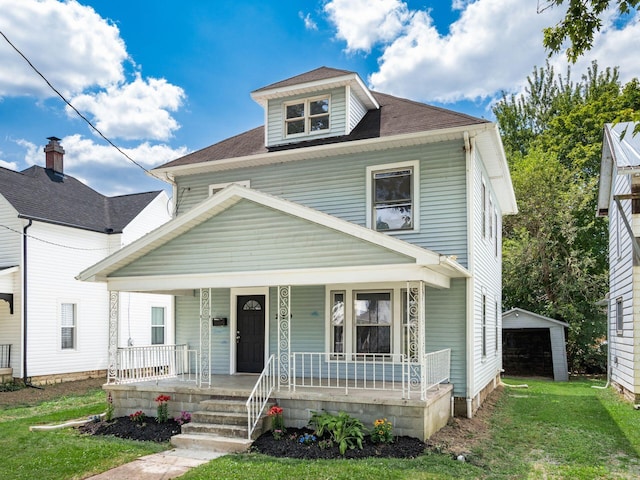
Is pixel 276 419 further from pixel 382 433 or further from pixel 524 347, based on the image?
pixel 524 347

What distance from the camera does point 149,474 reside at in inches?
287

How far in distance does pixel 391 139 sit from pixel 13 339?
13.0 meters

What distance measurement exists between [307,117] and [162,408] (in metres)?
7.42

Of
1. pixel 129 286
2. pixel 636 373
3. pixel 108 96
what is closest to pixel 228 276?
pixel 129 286

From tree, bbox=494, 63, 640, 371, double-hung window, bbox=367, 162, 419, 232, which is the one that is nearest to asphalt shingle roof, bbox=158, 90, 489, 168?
double-hung window, bbox=367, 162, 419, 232

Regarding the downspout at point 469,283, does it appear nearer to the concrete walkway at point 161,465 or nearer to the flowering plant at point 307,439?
the flowering plant at point 307,439

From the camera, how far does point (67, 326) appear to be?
1766 centimetres

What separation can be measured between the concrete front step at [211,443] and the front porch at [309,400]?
422mm

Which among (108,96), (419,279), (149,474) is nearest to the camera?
(149,474)

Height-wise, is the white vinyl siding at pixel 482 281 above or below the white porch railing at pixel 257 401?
above

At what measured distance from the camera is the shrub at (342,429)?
8.21m

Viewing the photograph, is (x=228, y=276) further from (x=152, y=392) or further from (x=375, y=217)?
(x=375, y=217)

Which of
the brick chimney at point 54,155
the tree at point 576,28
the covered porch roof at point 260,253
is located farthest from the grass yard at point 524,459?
the brick chimney at point 54,155

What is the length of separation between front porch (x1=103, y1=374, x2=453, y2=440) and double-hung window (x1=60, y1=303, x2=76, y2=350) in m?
7.64
